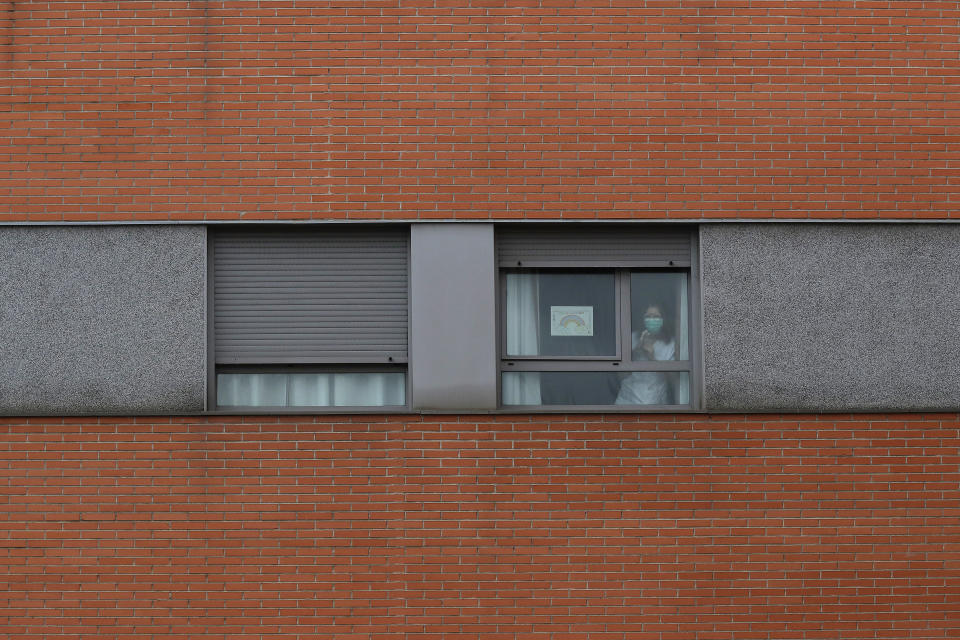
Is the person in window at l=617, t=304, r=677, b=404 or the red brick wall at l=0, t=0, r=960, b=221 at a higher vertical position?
the red brick wall at l=0, t=0, r=960, b=221

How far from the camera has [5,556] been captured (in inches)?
269

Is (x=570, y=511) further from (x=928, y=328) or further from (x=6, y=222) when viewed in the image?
(x=6, y=222)

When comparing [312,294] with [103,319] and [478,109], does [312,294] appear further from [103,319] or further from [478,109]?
[478,109]

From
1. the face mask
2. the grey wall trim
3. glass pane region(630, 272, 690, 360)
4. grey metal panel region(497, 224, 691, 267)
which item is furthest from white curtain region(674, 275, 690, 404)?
the grey wall trim

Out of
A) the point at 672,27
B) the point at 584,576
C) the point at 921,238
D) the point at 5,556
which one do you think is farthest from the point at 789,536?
the point at 5,556

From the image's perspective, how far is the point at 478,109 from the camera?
23.0 feet

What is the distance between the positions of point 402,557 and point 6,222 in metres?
3.66

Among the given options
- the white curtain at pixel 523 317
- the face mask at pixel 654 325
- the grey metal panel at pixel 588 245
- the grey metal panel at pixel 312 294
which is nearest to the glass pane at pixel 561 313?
the white curtain at pixel 523 317

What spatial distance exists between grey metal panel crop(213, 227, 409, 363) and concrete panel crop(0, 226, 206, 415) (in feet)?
0.81

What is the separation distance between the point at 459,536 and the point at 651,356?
1.90 meters

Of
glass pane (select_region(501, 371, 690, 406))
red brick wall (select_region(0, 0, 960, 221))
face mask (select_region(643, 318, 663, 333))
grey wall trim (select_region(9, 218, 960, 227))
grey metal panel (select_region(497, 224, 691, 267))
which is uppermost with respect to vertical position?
red brick wall (select_region(0, 0, 960, 221))

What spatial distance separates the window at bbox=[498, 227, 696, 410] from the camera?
7148 mm

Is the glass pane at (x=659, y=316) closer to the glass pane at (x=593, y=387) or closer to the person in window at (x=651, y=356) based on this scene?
the person in window at (x=651, y=356)

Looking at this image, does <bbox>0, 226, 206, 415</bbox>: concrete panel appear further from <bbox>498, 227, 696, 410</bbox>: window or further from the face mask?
the face mask
